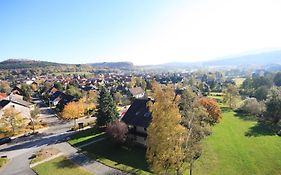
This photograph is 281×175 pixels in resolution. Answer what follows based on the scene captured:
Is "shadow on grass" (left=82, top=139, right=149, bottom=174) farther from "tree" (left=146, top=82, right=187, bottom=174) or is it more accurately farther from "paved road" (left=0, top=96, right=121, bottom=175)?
"tree" (left=146, top=82, right=187, bottom=174)

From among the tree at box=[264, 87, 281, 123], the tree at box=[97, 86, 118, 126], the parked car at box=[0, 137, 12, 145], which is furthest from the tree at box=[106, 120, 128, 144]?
the tree at box=[264, 87, 281, 123]

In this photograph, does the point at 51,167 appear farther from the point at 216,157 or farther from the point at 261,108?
the point at 261,108

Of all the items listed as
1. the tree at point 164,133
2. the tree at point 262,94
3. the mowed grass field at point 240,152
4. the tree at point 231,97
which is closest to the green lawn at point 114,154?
the mowed grass field at point 240,152

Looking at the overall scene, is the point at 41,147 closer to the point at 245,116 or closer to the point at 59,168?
the point at 59,168

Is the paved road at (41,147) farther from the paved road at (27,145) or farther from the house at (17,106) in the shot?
the house at (17,106)

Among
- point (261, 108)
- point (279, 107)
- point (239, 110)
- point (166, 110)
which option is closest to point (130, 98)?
point (239, 110)
